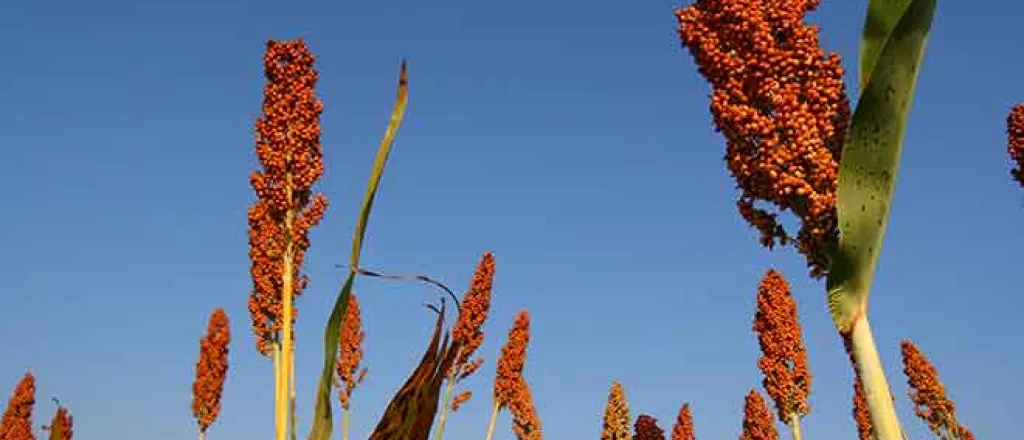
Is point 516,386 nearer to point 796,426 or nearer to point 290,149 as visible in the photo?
point 796,426

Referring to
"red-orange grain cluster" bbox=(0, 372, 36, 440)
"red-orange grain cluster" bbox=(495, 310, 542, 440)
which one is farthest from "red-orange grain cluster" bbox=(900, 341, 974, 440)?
"red-orange grain cluster" bbox=(0, 372, 36, 440)

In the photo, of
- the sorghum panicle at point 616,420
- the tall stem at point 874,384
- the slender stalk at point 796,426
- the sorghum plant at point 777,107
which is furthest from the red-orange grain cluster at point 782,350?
the tall stem at point 874,384

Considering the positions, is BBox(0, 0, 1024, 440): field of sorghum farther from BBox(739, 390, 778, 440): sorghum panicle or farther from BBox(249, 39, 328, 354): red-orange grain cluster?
BBox(739, 390, 778, 440): sorghum panicle

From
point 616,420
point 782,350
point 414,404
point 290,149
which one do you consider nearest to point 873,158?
point 414,404

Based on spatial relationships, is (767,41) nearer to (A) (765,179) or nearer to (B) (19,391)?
(A) (765,179)

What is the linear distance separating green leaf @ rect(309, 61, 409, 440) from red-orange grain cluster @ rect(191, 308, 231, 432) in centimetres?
2233

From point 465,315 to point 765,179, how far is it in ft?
48.0

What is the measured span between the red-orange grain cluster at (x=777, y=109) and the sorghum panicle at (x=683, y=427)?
10736 mm

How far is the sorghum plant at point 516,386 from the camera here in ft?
66.2

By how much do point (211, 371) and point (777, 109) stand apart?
21.4m

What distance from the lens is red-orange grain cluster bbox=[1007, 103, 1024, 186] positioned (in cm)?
912

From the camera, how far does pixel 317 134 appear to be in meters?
7.24

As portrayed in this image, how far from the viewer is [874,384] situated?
1.77 m

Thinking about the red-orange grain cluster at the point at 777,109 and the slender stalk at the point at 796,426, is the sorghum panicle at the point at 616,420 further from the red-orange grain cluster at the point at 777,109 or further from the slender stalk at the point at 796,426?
the red-orange grain cluster at the point at 777,109
